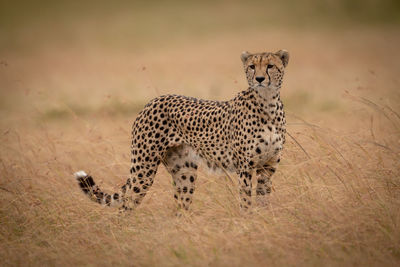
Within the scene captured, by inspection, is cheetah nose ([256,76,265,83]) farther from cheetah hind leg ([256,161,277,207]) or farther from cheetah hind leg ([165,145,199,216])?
cheetah hind leg ([165,145,199,216])

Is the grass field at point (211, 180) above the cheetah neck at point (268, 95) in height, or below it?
below

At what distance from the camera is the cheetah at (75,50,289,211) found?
3879mm

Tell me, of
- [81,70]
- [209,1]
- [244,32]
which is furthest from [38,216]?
[209,1]

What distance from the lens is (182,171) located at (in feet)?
14.6

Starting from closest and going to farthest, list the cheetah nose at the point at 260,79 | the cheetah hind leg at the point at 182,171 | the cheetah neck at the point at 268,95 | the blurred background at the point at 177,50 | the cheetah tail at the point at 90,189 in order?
→ the cheetah nose at the point at 260,79 < the cheetah neck at the point at 268,95 < the cheetah tail at the point at 90,189 < the cheetah hind leg at the point at 182,171 < the blurred background at the point at 177,50

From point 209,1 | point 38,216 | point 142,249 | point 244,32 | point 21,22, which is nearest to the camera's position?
point 142,249

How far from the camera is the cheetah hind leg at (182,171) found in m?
4.44

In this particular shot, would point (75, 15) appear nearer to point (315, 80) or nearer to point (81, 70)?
point (81, 70)

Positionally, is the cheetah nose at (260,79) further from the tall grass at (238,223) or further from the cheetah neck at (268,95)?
the tall grass at (238,223)

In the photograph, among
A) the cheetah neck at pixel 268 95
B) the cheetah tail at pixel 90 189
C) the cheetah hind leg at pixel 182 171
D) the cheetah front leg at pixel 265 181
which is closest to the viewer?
the cheetah neck at pixel 268 95

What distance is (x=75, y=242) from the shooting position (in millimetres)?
3789

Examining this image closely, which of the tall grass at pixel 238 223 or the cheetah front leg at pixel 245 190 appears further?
the cheetah front leg at pixel 245 190

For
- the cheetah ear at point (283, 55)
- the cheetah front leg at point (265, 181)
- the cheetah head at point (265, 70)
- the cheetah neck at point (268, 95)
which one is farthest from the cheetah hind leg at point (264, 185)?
the cheetah ear at point (283, 55)

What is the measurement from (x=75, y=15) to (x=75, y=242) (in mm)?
28194
